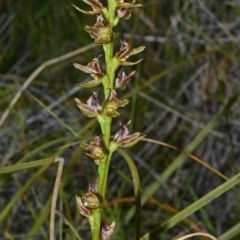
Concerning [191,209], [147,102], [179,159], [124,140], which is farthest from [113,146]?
[147,102]

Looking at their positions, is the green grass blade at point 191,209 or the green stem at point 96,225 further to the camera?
the green grass blade at point 191,209

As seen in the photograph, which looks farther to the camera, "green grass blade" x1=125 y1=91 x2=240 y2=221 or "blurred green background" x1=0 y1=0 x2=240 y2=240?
"blurred green background" x1=0 y1=0 x2=240 y2=240

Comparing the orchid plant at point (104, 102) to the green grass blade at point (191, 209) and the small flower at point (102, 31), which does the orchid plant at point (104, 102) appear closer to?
the small flower at point (102, 31)

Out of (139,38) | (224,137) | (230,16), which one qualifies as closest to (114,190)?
(224,137)

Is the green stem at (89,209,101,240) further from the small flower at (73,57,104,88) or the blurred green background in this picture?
the blurred green background

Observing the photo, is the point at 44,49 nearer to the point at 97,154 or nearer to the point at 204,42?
the point at 204,42

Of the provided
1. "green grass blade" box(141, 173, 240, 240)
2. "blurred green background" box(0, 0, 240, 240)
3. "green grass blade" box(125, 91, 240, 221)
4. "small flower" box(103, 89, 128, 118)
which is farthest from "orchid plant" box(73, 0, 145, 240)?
"blurred green background" box(0, 0, 240, 240)

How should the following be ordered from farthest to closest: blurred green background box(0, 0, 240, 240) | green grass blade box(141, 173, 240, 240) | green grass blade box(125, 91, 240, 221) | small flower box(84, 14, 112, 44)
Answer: blurred green background box(0, 0, 240, 240) → green grass blade box(125, 91, 240, 221) → green grass blade box(141, 173, 240, 240) → small flower box(84, 14, 112, 44)

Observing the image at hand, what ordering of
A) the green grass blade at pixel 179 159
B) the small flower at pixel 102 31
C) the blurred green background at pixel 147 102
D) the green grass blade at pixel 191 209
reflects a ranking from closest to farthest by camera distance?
the small flower at pixel 102 31, the green grass blade at pixel 191 209, the green grass blade at pixel 179 159, the blurred green background at pixel 147 102

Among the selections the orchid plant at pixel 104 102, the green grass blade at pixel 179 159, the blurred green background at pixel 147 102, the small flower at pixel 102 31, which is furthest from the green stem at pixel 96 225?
the blurred green background at pixel 147 102

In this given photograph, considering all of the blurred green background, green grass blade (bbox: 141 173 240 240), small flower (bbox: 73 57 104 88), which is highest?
small flower (bbox: 73 57 104 88)
